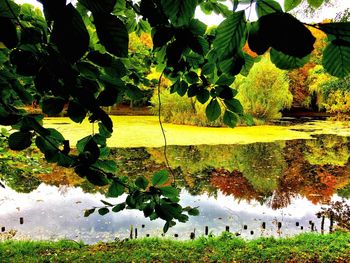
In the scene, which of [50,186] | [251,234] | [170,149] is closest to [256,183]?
[251,234]

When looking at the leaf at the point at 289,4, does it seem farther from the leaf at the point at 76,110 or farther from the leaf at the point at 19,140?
the leaf at the point at 19,140

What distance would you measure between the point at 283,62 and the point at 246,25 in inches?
2.7

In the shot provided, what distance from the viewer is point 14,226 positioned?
218 inches

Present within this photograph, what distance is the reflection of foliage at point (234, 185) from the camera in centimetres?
726

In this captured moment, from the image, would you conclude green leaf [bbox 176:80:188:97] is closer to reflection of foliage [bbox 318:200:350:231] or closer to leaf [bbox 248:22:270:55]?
leaf [bbox 248:22:270:55]

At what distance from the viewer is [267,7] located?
38 cm

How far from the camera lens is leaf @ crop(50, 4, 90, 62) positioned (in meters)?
0.34

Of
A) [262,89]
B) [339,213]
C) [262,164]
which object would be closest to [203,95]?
[339,213]

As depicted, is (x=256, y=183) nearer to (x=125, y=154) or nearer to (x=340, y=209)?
(x=340, y=209)

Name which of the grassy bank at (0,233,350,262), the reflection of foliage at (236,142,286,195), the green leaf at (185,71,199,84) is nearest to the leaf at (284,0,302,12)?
the green leaf at (185,71,199,84)

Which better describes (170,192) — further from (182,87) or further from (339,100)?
(339,100)

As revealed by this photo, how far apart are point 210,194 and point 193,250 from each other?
3.08 metres

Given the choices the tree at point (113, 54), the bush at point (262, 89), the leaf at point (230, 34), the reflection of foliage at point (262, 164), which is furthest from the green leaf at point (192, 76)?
the bush at point (262, 89)

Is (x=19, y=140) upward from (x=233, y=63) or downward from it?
downward
